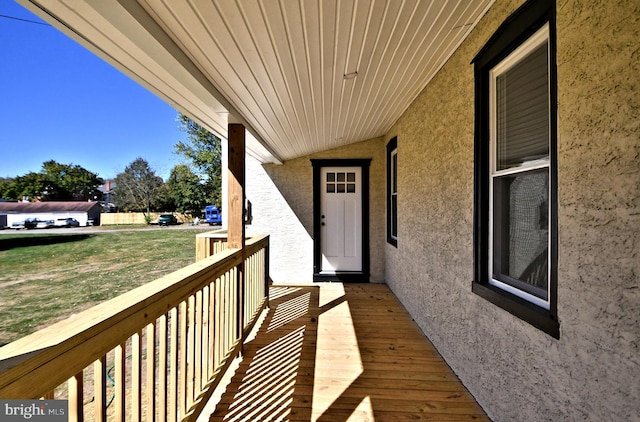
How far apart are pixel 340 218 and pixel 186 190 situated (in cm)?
1927

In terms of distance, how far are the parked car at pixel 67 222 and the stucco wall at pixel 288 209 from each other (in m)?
5.61

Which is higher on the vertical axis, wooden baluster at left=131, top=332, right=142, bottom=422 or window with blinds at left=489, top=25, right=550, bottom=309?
window with blinds at left=489, top=25, right=550, bottom=309

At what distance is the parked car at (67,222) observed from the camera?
699 cm

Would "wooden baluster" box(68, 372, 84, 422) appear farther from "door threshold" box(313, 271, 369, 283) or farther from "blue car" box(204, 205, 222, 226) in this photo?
"blue car" box(204, 205, 222, 226)

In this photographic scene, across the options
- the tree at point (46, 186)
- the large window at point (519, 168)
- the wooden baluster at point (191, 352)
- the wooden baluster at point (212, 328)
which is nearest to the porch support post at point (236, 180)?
the wooden baluster at point (212, 328)

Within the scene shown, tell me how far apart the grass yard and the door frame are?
4363 millimetres

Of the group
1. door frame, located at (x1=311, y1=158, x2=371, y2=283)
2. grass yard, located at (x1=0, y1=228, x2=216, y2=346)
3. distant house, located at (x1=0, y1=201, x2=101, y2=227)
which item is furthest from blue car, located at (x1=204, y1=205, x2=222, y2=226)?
door frame, located at (x1=311, y1=158, x2=371, y2=283)

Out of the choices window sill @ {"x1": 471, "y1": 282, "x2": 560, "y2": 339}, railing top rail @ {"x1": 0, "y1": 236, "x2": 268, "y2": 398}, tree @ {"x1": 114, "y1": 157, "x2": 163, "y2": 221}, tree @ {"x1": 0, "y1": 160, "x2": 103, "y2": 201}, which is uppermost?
tree @ {"x1": 114, "y1": 157, "x2": 163, "y2": 221}

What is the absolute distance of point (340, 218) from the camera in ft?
16.9

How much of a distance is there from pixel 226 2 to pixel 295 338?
2.80 m

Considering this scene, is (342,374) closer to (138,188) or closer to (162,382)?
(162,382)

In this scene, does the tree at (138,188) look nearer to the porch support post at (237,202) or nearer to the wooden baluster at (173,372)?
the porch support post at (237,202)

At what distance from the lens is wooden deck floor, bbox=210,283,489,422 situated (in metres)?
1.83

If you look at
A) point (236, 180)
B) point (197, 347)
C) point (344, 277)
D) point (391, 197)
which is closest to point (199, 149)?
point (344, 277)
